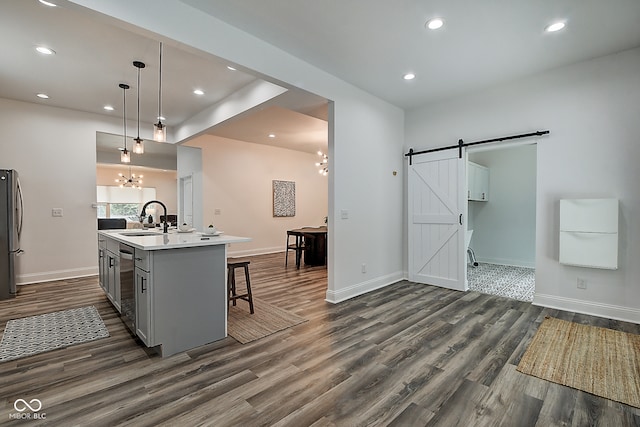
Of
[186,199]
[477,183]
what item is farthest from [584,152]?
[186,199]

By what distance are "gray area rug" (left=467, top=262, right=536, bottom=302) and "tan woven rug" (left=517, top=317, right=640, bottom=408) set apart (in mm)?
1082

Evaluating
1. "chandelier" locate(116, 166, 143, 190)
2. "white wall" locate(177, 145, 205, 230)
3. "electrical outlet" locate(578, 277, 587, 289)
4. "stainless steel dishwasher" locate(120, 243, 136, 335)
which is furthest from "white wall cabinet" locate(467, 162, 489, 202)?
"chandelier" locate(116, 166, 143, 190)

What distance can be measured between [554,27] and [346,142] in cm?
233

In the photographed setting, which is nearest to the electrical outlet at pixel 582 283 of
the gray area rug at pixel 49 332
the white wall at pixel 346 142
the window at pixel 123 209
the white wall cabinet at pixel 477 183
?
the white wall at pixel 346 142

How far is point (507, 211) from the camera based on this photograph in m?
6.21

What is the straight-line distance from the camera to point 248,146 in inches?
298

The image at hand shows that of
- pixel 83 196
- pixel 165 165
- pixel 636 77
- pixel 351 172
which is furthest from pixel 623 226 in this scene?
pixel 165 165

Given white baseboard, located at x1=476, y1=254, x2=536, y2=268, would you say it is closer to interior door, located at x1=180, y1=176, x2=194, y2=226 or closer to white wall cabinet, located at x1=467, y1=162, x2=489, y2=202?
white wall cabinet, located at x1=467, y1=162, x2=489, y2=202

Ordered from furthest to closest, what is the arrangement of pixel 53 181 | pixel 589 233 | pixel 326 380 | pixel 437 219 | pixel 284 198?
pixel 284 198 < pixel 53 181 < pixel 437 219 < pixel 589 233 < pixel 326 380

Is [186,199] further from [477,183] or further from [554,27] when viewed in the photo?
[554,27]

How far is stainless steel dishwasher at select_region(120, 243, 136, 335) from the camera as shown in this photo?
8.84 feet

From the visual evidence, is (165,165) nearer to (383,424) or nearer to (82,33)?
(82,33)

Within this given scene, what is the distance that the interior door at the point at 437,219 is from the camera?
4359mm

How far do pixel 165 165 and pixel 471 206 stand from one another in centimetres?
910
